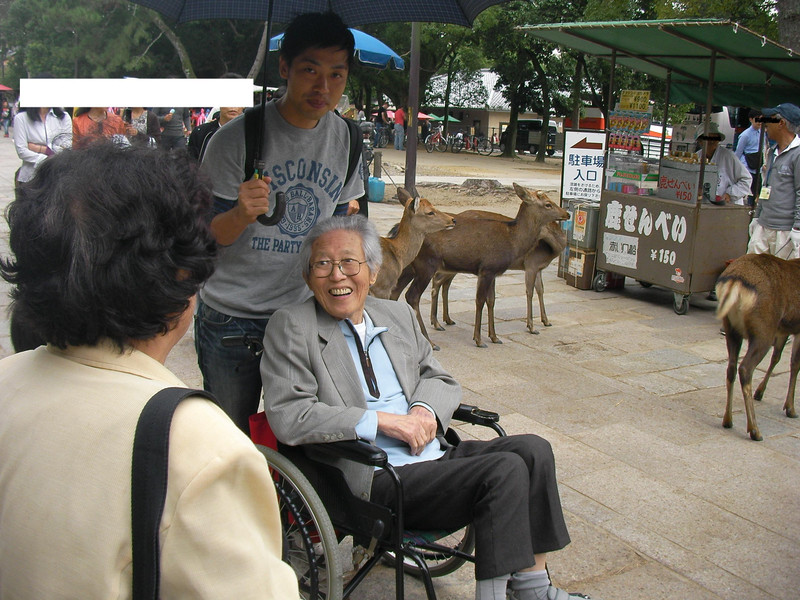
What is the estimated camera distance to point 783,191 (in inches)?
274

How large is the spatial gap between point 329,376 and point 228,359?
39 cm

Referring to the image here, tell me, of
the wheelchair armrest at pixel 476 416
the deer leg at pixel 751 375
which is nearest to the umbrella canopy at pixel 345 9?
the wheelchair armrest at pixel 476 416

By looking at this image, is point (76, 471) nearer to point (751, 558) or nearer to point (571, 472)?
point (751, 558)

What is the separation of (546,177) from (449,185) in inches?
301

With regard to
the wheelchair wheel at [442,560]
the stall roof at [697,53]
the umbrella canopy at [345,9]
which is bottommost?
the wheelchair wheel at [442,560]

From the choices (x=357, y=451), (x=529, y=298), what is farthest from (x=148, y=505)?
(x=529, y=298)

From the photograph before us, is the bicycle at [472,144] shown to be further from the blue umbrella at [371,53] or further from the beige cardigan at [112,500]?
the beige cardigan at [112,500]

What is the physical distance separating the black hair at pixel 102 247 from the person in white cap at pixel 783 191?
6567mm

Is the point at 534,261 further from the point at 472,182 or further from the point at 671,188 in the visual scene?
the point at 472,182

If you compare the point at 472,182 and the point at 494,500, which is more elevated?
the point at 472,182

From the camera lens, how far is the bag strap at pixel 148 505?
3.59 feet

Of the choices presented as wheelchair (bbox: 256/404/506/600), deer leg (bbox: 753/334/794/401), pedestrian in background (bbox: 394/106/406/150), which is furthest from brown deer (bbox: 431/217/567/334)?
pedestrian in background (bbox: 394/106/406/150)

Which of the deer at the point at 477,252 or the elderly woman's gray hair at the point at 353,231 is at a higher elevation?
the elderly woman's gray hair at the point at 353,231

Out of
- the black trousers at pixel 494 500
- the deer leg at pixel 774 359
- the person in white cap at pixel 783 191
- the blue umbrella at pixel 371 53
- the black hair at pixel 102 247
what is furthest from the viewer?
the blue umbrella at pixel 371 53
